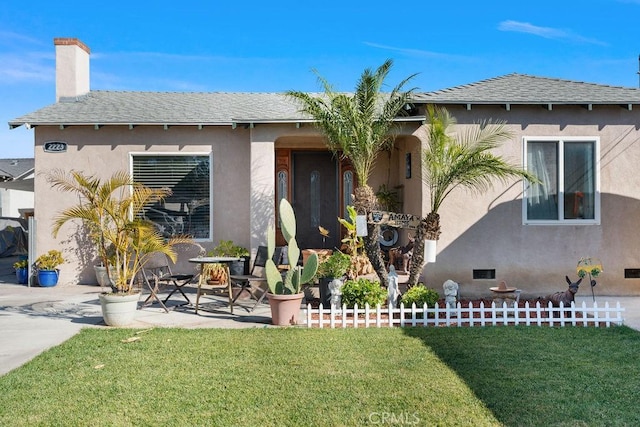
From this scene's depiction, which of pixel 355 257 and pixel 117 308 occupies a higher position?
pixel 355 257

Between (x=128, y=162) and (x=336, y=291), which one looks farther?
(x=128, y=162)

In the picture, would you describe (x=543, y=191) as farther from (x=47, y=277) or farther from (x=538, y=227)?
(x=47, y=277)

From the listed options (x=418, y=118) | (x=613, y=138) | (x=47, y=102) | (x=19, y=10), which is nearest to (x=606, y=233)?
(x=613, y=138)

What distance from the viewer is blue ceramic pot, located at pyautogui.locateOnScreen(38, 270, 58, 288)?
11961 millimetres

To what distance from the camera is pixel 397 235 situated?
1301 centimetres

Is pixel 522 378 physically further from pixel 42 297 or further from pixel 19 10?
pixel 19 10

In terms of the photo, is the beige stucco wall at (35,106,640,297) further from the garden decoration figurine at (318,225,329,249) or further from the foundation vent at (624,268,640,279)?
the garden decoration figurine at (318,225,329,249)

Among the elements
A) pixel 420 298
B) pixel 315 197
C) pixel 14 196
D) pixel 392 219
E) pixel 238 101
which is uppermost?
pixel 238 101

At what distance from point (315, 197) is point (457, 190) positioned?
16.4 ft

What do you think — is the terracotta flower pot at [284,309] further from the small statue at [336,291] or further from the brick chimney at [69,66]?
the brick chimney at [69,66]

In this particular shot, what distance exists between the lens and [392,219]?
30.7ft

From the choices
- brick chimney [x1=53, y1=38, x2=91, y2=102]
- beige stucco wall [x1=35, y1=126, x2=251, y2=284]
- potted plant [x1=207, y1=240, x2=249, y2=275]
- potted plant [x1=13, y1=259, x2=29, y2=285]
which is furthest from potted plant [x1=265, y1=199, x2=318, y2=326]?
brick chimney [x1=53, y1=38, x2=91, y2=102]

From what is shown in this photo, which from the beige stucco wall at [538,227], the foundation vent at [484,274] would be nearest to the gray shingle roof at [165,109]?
the beige stucco wall at [538,227]

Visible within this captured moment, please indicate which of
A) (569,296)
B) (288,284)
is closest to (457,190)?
(569,296)
